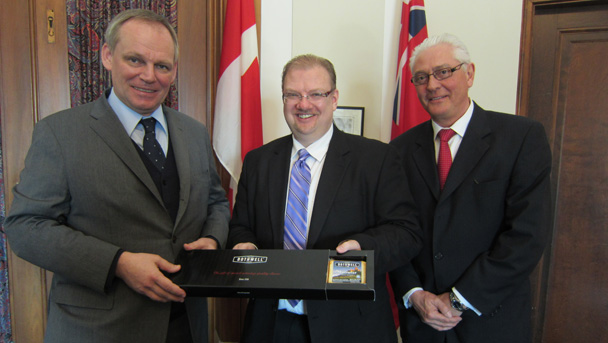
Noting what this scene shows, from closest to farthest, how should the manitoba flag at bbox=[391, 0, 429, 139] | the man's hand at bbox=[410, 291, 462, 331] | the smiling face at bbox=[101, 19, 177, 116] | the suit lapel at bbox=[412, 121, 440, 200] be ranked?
the smiling face at bbox=[101, 19, 177, 116] → the man's hand at bbox=[410, 291, 462, 331] → the suit lapel at bbox=[412, 121, 440, 200] → the manitoba flag at bbox=[391, 0, 429, 139]

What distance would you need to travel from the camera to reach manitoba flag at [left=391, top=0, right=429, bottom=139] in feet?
8.06

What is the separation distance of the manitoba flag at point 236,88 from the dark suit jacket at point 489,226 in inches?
56.0

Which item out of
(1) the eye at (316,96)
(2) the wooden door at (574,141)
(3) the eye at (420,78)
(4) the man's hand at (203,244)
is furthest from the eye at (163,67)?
(2) the wooden door at (574,141)

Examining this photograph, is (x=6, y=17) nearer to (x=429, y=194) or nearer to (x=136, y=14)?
(x=136, y=14)

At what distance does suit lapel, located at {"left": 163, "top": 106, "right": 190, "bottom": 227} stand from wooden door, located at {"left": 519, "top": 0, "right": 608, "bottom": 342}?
2.34 metres

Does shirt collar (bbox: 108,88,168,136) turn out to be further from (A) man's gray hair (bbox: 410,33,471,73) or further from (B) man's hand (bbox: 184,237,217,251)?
(A) man's gray hair (bbox: 410,33,471,73)

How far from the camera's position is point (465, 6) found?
2594mm

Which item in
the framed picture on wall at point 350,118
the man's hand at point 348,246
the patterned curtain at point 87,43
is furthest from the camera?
the framed picture on wall at point 350,118

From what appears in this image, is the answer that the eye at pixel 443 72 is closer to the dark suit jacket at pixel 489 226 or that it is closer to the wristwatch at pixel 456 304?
the dark suit jacket at pixel 489 226

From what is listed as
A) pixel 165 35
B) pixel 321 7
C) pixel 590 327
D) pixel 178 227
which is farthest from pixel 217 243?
pixel 590 327

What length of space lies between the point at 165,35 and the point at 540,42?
2558 millimetres

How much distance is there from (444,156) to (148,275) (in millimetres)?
1296

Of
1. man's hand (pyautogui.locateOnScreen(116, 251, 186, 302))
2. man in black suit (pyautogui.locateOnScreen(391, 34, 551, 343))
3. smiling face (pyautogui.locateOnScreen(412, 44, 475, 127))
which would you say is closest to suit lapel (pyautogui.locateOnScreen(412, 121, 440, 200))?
man in black suit (pyautogui.locateOnScreen(391, 34, 551, 343))

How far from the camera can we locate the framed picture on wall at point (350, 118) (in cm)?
276
